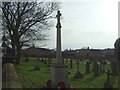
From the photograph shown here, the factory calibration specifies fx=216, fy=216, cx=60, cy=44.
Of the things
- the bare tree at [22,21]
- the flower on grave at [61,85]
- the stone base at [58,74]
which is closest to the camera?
the flower on grave at [61,85]

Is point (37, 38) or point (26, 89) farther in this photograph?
point (37, 38)

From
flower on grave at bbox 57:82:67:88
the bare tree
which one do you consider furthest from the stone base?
the bare tree

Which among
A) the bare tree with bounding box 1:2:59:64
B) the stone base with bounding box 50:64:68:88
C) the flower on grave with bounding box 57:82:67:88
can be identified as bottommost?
the flower on grave with bounding box 57:82:67:88

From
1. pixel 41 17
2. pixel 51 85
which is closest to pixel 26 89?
pixel 51 85

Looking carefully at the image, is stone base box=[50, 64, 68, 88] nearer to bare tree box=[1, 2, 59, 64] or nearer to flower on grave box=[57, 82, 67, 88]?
flower on grave box=[57, 82, 67, 88]

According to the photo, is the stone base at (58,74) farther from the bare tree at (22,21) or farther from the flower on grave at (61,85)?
the bare tree at (22,21)

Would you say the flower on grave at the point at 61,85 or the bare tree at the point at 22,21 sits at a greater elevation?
the bare tree at the point at 22,21

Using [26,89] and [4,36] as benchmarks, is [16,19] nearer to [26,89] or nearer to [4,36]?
[4,36]

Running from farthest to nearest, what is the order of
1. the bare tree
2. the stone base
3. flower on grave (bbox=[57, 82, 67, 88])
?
the bare tree, the stone base, flower on grave (bbox=[57, 82, 67, 88])

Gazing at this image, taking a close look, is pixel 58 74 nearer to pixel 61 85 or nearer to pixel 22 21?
pixel 61 85

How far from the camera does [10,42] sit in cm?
2869

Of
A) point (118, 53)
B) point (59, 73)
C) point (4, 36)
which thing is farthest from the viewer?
point (4, 36)

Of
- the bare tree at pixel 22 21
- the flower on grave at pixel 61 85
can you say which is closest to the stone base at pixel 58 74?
the flower on grave at pixel 61 85

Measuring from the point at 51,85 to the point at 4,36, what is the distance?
19.9 meters
